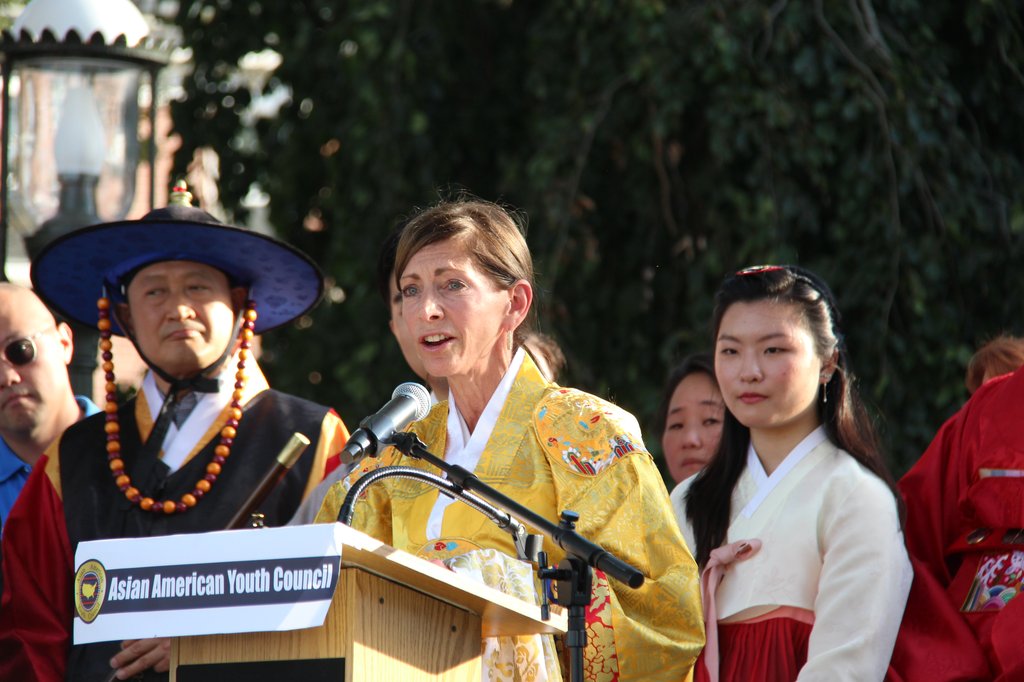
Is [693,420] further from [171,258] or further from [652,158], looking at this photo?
[652,158]

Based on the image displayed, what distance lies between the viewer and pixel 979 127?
5.81 metres

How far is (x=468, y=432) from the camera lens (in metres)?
3.14

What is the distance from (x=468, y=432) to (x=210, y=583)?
103 cm

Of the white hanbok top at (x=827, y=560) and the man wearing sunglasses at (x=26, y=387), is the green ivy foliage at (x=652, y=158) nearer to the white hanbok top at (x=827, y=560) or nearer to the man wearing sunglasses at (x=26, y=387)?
the man wearing sunglasses at (x=26, y=387)

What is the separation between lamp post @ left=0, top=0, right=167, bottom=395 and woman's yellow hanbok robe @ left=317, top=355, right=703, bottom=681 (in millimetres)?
2074

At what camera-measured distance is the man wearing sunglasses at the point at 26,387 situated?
407cm

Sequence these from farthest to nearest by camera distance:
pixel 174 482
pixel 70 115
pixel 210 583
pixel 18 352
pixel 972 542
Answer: pixel 70 115 < pixel 18 352 < pixel 174 482 < pixel 972 542 < pixel 210 583

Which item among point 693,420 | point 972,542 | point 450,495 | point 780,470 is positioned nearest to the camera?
point 450,495

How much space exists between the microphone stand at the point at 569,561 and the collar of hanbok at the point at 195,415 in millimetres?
1412

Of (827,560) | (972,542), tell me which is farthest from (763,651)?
(972,542)

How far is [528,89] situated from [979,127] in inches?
72.4

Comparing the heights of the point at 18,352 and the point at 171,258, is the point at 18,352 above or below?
below

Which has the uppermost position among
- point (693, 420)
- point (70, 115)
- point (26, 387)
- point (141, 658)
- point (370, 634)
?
point (70, 115)

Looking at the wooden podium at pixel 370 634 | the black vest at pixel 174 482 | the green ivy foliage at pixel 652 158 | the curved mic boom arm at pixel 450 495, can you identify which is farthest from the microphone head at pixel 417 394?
the green ivy foliage at pixel 652 158
